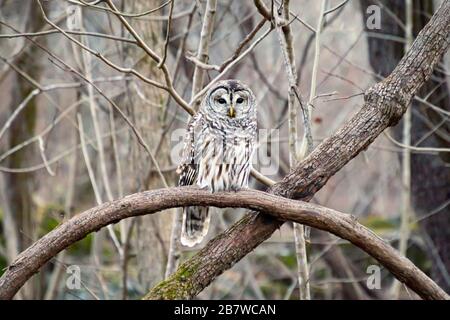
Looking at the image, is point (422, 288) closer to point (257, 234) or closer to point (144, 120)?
point (257, 234)

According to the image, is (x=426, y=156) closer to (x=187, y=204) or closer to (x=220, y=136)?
(x=220, y=136)

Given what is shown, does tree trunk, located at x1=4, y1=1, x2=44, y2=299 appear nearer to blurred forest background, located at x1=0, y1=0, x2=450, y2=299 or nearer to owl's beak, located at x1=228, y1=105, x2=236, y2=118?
blurred forest background, located at x1=0, y1=0, x2=450, y2=299

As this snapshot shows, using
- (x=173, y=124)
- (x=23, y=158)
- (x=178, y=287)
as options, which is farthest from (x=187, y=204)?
(x=23, y=158)

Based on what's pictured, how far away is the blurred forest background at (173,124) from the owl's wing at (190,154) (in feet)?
0.86

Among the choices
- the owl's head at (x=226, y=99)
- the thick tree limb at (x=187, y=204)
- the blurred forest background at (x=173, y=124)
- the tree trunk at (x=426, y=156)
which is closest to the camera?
the thick tree limb at (x=187, y=204)

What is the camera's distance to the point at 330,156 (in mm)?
4531

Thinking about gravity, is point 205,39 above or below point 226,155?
above

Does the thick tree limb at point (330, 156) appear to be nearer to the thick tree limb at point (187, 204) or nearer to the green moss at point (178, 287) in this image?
the green moss at point (178, 287)

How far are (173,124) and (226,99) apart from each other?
2.64 meters

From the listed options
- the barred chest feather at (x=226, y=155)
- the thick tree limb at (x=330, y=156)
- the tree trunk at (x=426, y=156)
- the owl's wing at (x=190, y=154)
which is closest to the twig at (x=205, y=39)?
the owl's wing at (x=190, y=154)

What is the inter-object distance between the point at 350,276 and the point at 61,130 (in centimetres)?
649

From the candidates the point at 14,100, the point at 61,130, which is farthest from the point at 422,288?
the point at 61,130

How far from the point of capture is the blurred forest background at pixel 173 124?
6.57 meters

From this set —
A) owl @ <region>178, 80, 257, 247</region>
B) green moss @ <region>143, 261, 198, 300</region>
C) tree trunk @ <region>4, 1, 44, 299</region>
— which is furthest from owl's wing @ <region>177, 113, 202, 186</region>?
tree trunk @ <region>4, 1, 44, 299</region>
